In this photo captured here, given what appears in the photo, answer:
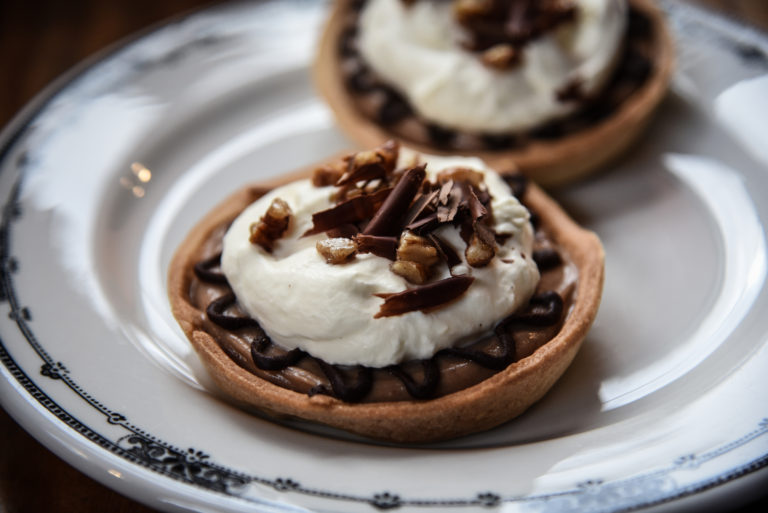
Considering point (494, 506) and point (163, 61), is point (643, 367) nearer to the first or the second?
point (494, 506)

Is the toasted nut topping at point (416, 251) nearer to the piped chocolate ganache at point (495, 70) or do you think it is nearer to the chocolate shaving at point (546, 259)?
the chocolate shaving at point (546, 259)

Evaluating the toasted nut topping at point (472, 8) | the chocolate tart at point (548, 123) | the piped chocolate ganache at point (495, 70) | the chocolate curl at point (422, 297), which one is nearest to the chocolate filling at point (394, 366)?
the chocolate curl at point (422, 297)

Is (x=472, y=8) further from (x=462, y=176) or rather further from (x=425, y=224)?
(x=425, y=224)

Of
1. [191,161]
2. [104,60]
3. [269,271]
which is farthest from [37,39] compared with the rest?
[269,271]

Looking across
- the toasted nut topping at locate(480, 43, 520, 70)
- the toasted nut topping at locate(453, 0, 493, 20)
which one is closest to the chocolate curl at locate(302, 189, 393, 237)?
the toasted nut topping at locate(480, 43, 520, 70)

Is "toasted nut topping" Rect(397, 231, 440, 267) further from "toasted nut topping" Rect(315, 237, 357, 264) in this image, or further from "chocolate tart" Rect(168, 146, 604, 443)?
"chocolate tart" Rect(168, 146, 604, 443)

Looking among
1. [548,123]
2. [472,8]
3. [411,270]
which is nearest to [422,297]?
[411,270]
